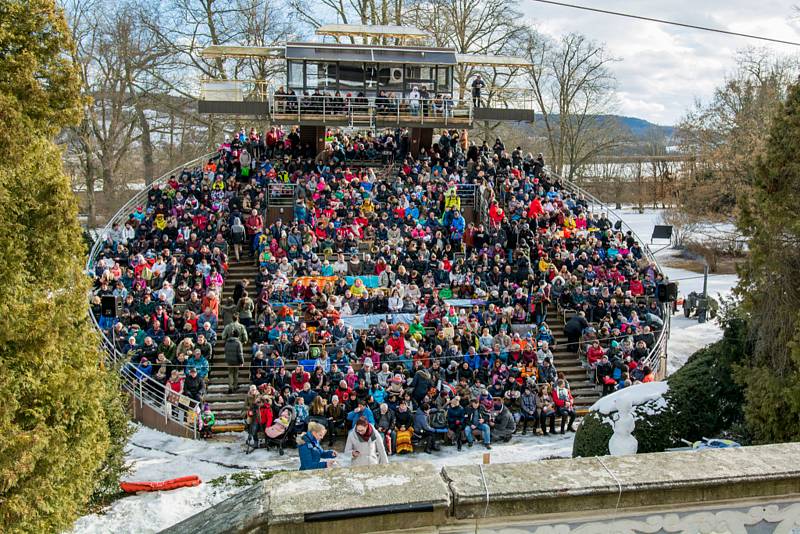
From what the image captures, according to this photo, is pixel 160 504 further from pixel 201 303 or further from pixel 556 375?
pixel 556 375

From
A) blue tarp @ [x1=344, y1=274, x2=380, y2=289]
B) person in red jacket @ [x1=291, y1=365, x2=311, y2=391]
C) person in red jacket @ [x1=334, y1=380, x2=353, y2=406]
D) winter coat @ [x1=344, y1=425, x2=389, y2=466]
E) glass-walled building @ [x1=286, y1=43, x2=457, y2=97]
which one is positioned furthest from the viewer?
glass-walled building @ [x1=286, y1=43, x2=457, y2=97]

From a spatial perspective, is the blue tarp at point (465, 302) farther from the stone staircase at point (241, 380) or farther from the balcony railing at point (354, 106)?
the balcony railing at point (354, 106)

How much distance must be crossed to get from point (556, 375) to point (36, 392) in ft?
40.7

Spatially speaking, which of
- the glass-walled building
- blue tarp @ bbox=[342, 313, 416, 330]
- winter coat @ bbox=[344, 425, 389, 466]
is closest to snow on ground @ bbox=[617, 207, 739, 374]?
blue tarp @ bbox=[342, 313, 416, 330]

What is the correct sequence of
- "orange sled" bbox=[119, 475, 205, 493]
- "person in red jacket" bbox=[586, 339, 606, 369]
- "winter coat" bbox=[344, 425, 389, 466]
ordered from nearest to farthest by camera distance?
"winter coat" bbox=[344, 425, 389, 466] < "orange sled" bbox=[119, 475, 205, 493] < "person in red jacket" bbox=[586, 339, 606, 369]

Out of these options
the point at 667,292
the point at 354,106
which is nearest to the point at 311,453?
the point at 667,292

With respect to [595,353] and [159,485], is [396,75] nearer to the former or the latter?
[595,353]

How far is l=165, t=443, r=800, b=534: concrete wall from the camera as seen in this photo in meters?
3.25

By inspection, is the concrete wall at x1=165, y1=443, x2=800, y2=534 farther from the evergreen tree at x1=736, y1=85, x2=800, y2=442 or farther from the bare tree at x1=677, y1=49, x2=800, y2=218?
the bare tree at x1=677, y1=49, x2=800, y2=218

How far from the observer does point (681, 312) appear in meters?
29.4

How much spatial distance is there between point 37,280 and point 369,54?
23.1 m

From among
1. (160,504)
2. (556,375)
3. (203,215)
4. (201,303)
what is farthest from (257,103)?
(160,504)

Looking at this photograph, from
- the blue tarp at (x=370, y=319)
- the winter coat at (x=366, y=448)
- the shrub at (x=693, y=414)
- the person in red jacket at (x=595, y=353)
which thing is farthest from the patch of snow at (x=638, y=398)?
the blue tarp at (x=370, y=319)

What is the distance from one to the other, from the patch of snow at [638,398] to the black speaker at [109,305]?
10.9 m
